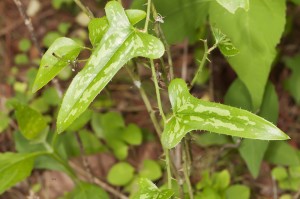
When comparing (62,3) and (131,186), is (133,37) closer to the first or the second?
(131,186)

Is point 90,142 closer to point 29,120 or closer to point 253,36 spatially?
point 29,120

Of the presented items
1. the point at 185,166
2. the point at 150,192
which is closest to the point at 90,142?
the point at 185,166

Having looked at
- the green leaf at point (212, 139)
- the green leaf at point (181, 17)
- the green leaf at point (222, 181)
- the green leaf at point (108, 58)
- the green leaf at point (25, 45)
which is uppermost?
the green leaf at point (108, 58)

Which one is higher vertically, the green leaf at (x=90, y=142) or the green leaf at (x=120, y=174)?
the green leaf at (x=90, y=142)

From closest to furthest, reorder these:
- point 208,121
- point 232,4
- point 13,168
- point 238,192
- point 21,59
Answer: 1. point 232,4
2. point 208,121
3. point 13,168
4. point 238,192
5. point 21,59

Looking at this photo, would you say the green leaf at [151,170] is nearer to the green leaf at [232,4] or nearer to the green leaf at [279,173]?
the green leaf at [279,173]

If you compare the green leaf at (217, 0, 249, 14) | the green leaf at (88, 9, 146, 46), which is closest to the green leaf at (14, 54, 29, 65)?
the green leaf at (88, 9, 146, 46)

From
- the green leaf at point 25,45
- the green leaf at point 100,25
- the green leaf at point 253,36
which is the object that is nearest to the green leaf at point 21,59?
the green leaf at point 25,45

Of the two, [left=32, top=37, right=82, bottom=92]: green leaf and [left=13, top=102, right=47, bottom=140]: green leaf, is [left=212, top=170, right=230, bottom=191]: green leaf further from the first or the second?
[left=32, top=37, right=82, bottom=92]: green leaf
